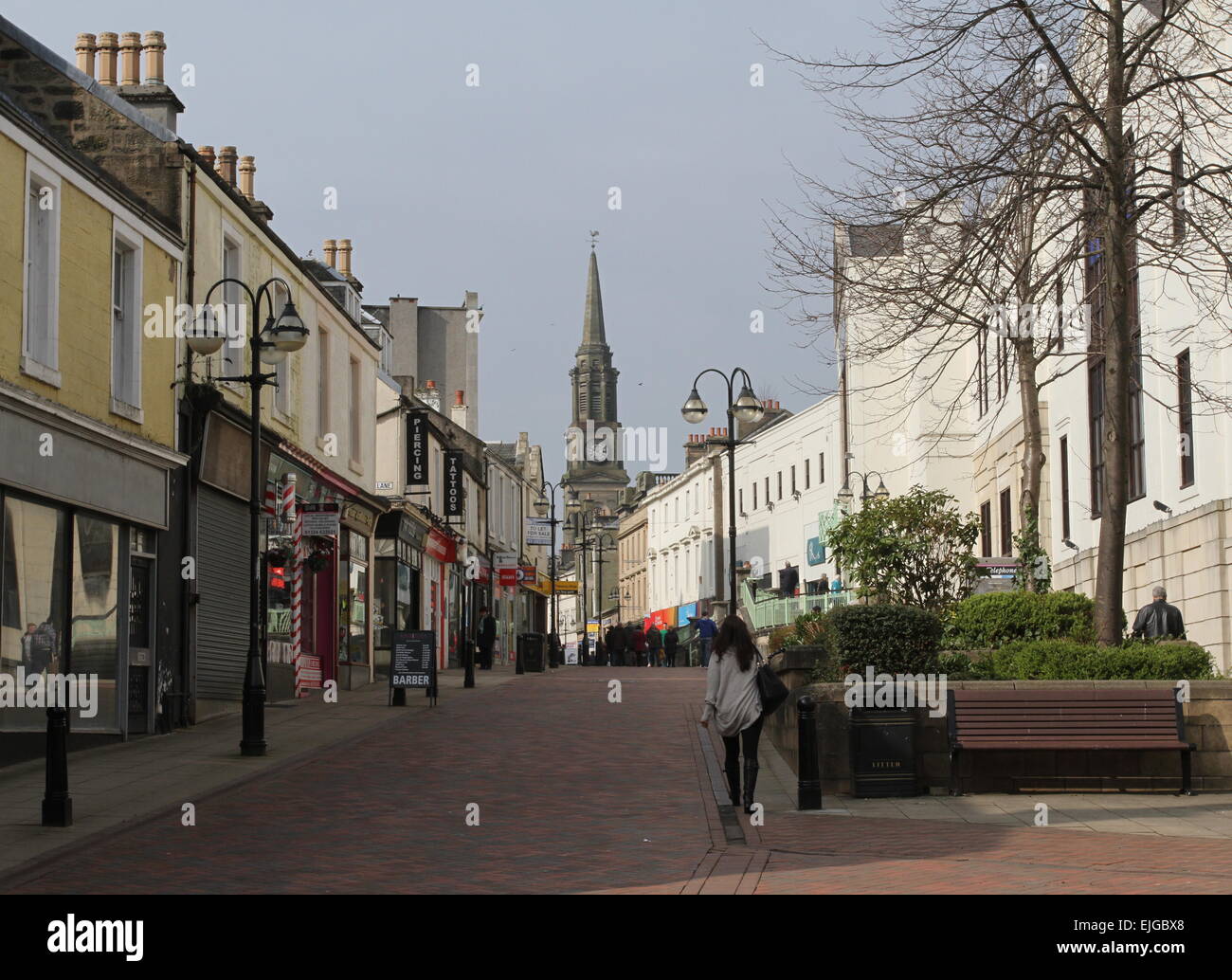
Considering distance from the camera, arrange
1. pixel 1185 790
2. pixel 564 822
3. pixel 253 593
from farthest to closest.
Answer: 1. pixel 253 593
2. pixel 1185 790
3. pixel 564 822

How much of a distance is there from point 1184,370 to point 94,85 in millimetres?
16278

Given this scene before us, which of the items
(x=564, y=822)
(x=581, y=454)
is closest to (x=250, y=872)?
(x=564, y=822)

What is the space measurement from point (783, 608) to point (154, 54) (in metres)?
23.7

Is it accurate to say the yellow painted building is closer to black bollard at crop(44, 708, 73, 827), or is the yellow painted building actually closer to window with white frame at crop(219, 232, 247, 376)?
window with white frame at crop(219, 232, 247, 376)

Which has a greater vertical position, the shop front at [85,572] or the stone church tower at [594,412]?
the stone church tower at [594,412]

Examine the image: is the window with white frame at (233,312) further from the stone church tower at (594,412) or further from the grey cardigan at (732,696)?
the stone church tower at (594,412)

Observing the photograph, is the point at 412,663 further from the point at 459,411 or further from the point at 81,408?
the point at 459,411

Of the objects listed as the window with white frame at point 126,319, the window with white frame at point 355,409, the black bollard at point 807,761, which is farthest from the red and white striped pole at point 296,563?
the black bollard at point 807,761

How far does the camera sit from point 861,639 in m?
15.7

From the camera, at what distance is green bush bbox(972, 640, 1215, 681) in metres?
15.1

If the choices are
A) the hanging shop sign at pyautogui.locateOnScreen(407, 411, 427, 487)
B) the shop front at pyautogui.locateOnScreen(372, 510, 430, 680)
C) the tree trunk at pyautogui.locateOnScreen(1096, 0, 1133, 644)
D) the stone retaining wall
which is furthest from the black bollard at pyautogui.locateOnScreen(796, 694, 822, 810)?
the hanging shop sign at pyautogui.locateOnScreen(407, 411, 427, 487)

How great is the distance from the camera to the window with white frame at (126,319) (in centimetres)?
1889

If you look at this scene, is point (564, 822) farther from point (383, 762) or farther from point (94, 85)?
point (94, 85)

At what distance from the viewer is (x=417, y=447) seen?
38.3 meters
